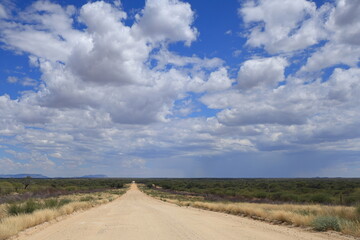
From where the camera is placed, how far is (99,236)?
1271 cm

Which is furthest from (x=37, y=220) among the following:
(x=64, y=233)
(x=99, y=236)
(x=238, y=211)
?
(x=238, y=211)

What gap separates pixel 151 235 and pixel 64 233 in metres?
3.62

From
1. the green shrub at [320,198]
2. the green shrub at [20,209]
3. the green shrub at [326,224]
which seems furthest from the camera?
the green shrub at [320,198]

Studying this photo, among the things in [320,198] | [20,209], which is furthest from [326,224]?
[320,198]

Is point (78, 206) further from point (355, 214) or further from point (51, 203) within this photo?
point (355, 214)

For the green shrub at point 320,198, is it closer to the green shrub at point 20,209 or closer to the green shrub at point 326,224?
the green shrub at point 326,224

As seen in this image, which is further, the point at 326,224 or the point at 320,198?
the point at 320,198

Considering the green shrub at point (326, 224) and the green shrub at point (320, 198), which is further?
the green shrub at point (320, 198)

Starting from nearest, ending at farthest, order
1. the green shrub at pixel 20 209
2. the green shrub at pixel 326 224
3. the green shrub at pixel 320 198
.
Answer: the green shrub at pixel 326 224 < the green shrub at pixel 20 209 < the green shrub at pixel 320 198

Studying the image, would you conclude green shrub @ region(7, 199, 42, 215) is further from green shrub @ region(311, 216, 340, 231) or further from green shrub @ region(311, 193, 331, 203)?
green shrub @ region(311, 193, 331, 203)

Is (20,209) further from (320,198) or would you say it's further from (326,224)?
(320,198)

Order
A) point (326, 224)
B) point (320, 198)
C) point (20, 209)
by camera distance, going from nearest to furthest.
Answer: point (326, 224), point (20, 209), point (320, 198)

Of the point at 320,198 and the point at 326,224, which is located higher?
the point at 320,198

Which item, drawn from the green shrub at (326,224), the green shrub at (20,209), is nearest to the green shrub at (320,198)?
the green shrub at (326,224)
